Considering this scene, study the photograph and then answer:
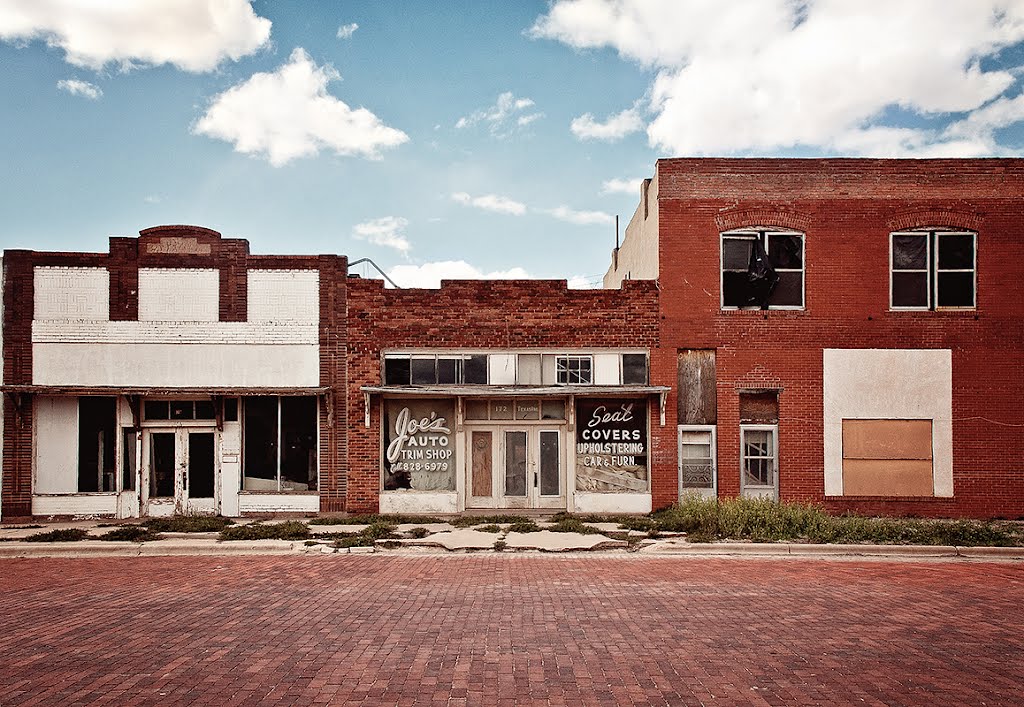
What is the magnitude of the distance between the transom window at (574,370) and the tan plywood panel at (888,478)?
6164 millimetres

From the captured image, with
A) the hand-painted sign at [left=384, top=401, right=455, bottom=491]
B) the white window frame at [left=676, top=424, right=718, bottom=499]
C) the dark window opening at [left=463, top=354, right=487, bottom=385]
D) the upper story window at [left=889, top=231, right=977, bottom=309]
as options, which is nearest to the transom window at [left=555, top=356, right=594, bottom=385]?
the dark window opening at [left=463, top=354, right=487, bottom=385]

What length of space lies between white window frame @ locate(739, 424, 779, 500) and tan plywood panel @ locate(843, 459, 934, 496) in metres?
1.57

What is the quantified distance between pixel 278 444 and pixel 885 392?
1387cm

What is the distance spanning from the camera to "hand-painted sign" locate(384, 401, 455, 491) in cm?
1616

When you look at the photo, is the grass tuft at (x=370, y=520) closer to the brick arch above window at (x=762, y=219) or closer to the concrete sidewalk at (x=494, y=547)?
the concrete sidewalk at (x=494, y=547)

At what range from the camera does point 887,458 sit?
16078 millimetres

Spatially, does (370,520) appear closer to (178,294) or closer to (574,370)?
(574,370)

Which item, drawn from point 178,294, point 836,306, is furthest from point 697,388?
point 178,294

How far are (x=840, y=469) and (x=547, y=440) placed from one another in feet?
21.9

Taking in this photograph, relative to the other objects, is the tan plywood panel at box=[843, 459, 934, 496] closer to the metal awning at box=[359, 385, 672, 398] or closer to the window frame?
the metal awning at box=[359, 385, 672, 398]

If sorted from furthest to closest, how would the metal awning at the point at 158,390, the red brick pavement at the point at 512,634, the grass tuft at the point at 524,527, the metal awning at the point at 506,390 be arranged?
the metal awning at the point at 506,390 → the metal awning at the point at 158,390 → the grass tuft at the point at 524,527 → the red brick pavement at the point at 512,634

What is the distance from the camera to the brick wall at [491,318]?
A: 16250 millimetres

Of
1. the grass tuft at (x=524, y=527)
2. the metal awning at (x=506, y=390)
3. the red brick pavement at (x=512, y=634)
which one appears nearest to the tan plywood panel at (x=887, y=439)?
the metal awning at (x=506, y=390)

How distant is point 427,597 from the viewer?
30.5 feet
